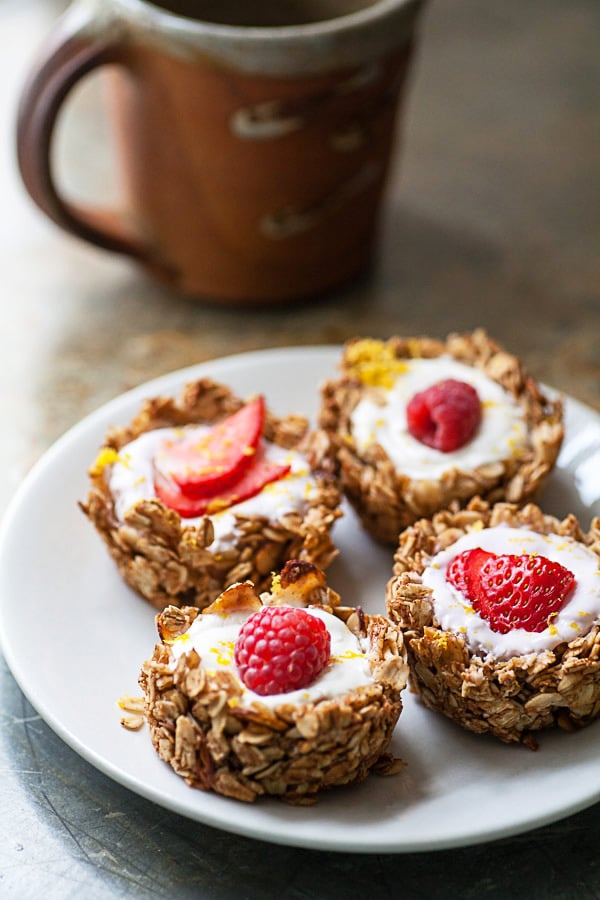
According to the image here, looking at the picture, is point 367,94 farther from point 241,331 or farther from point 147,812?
point 147,812

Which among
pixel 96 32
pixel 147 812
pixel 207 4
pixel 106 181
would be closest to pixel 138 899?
pixel 147 812

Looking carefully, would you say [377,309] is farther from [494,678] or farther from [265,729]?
[265,729]

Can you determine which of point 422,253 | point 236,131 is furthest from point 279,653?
point 422,253

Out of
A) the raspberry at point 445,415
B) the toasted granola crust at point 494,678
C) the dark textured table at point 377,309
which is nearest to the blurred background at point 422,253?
the dark textured table at point 377,309

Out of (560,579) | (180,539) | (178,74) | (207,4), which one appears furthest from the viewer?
(207,4)

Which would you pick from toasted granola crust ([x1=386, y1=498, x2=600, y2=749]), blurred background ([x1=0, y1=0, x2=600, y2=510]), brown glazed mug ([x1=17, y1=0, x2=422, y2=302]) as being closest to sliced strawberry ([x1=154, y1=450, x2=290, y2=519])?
toasted granola crust ([x1=386, y1=498, x2=600, y2=749])

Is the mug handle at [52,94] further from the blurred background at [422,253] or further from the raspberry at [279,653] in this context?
the raspberry at [279,653]
